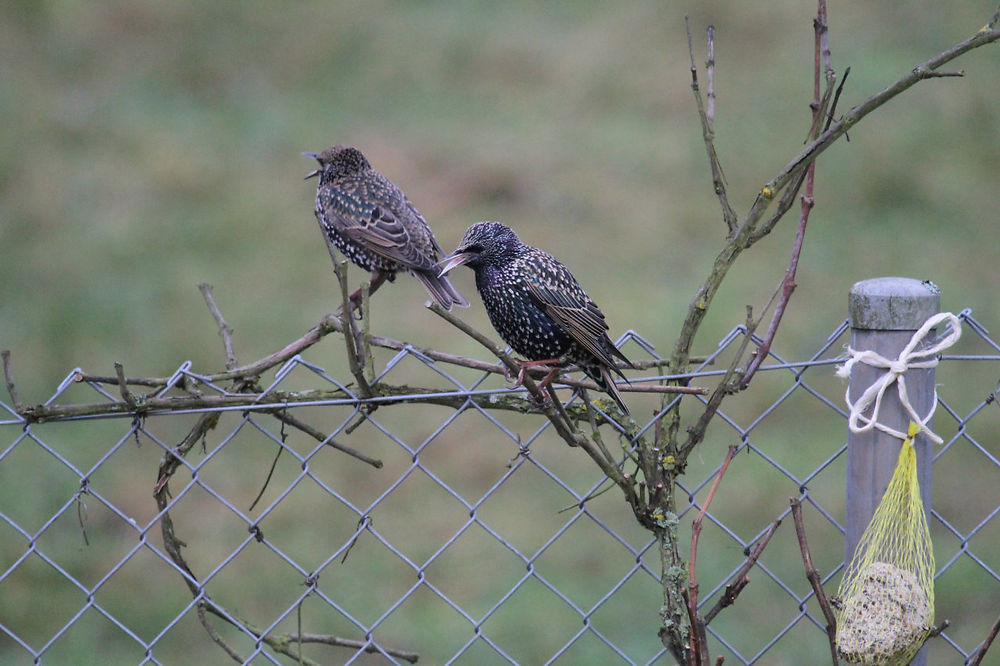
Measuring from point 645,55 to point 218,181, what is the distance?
372 centimetres

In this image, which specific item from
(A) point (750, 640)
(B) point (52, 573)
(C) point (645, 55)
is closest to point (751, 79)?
(C) point (645, 55)

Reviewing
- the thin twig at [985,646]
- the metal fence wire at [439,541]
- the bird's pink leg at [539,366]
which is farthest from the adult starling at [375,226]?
the thin twig at [985,646]

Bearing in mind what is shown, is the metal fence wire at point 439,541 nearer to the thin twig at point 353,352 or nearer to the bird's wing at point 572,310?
the bird's wing at point 572,310

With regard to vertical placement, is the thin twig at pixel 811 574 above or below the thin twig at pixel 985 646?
above

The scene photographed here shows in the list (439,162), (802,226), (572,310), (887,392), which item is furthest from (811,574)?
(439,162)

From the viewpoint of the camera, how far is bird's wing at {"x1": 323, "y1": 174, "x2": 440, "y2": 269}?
3.94 meters

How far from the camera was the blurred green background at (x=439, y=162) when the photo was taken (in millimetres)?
6109

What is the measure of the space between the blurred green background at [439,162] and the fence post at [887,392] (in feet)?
7.53

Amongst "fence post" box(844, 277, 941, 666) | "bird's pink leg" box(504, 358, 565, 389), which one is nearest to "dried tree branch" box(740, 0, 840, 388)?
"fence post" box(844, 277, 941, 666)

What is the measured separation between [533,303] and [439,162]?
16.5 feet

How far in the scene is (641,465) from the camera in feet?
7.63

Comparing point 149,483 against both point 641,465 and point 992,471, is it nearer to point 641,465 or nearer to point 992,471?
point 641,465

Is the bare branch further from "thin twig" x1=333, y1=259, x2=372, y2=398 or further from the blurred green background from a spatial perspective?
the blurred green background

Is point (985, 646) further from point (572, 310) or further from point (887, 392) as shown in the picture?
point (572, 310)
